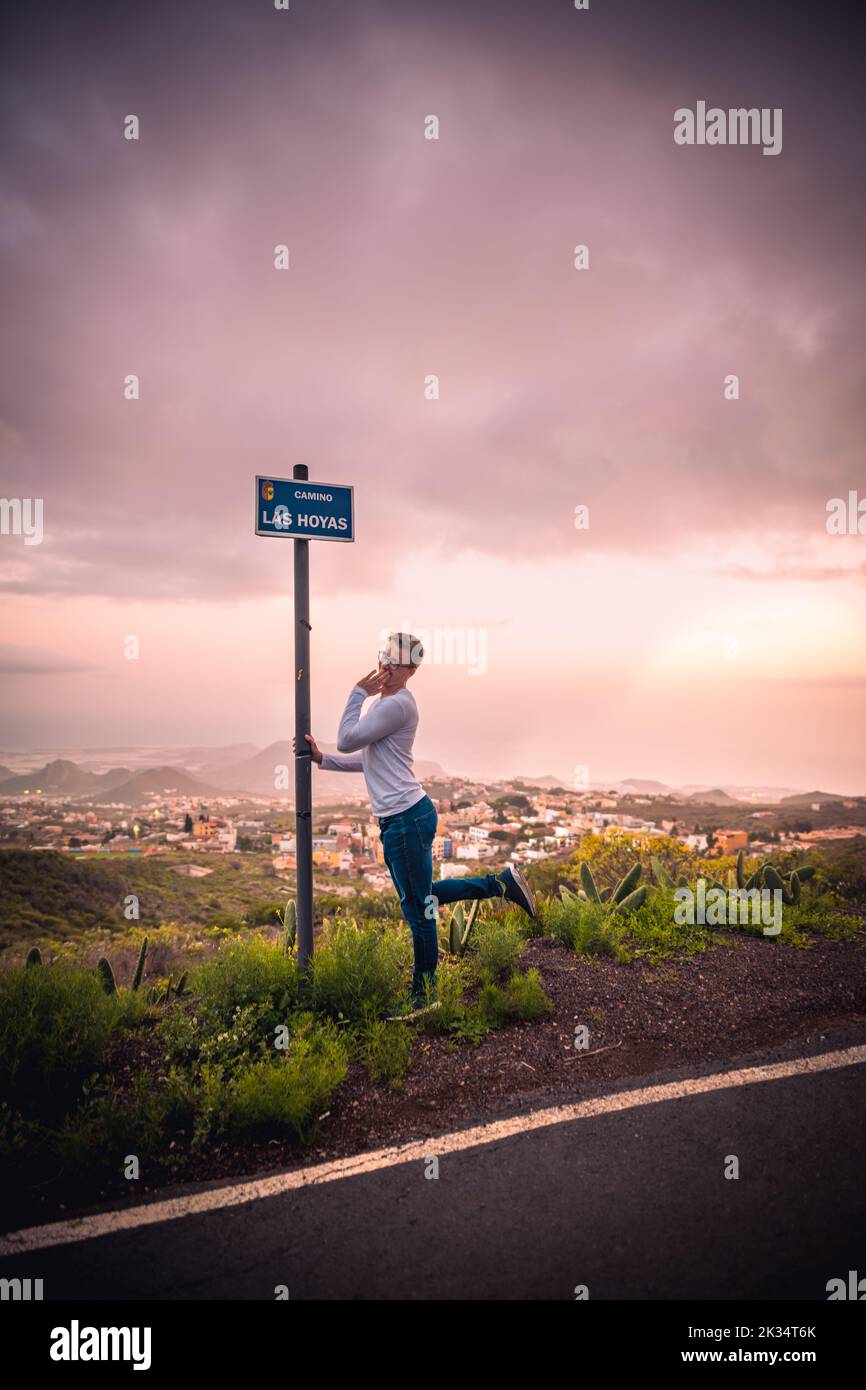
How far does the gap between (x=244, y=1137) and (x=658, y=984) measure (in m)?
3.12

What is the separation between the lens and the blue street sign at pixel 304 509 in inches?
182

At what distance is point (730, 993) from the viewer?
4.73 meters

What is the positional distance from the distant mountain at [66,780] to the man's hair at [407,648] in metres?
24.8

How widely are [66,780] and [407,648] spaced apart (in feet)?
91.1

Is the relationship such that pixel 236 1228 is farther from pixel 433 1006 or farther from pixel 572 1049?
pixel 572 1049

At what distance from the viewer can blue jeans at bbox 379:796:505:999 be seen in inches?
173

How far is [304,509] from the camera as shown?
4.74m

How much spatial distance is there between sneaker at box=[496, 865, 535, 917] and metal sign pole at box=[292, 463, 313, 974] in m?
1.54

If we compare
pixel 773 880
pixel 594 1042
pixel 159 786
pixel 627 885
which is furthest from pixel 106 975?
pixel 159 786

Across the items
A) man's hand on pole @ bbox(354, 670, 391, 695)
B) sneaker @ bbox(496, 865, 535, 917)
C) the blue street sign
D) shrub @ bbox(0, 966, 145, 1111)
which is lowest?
shrub @ bbox(0, 966, 145, 1111)

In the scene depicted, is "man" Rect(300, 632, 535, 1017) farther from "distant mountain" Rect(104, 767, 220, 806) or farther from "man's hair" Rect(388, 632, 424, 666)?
"distant mountain" Rect(104, 767, 220, 806)

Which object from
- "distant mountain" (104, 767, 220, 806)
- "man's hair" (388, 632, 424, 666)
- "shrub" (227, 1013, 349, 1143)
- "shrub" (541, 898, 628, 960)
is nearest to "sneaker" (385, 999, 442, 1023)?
"shrub" (227, 1013, 349, 1143)
